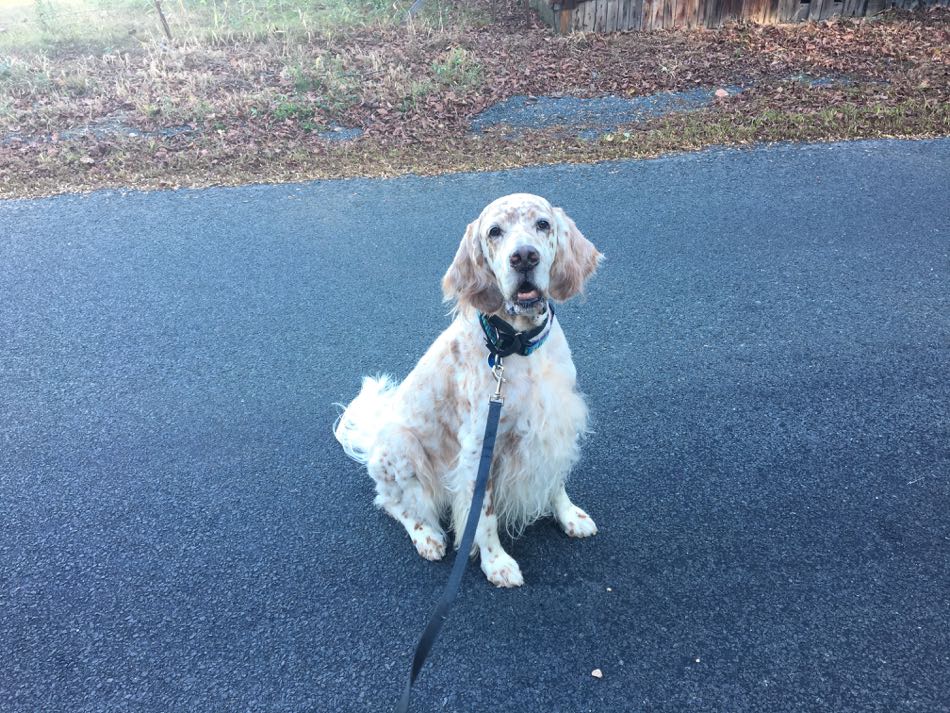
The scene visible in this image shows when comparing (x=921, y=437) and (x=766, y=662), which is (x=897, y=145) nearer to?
(x=921, y=437)

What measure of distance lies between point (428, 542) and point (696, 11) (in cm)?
1037

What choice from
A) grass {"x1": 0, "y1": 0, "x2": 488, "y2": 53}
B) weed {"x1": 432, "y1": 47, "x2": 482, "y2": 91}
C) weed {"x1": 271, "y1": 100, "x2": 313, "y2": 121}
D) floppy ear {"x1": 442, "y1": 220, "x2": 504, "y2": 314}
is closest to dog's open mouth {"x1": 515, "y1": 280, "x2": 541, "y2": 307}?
floppy ear {"x1": 442, "y1": 220, "x2": 504, "y2": 314}

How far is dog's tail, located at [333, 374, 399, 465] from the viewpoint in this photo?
135 inches

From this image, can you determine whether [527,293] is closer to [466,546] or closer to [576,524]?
[466,546]

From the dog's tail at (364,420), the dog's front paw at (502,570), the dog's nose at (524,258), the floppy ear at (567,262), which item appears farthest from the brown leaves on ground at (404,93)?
the dog's front paw at (502,570)

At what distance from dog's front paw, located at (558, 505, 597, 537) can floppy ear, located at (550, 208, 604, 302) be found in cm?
107

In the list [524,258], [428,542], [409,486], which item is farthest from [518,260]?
[428,542]

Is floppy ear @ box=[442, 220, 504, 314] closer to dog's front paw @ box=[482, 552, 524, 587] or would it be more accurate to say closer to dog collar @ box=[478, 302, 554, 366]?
dog collar @ box=[478, 302, 554, 366]

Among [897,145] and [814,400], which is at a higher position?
[897,145]

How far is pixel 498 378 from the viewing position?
2629 mm

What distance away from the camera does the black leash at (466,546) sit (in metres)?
2.04

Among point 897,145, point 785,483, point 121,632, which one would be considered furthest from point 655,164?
point 121,632

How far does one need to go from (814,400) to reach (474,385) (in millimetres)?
2213

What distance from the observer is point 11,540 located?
10.6 feet
